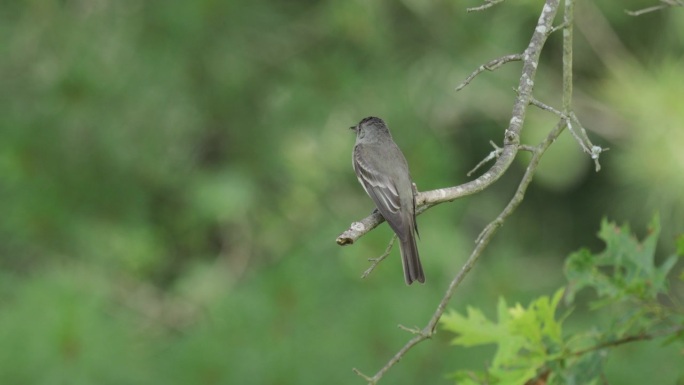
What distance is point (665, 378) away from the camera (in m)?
3.53

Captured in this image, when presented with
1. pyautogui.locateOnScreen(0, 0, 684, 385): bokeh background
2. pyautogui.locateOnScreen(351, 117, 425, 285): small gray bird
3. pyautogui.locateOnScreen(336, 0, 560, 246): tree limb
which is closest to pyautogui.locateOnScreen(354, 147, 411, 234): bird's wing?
pyautogui.locateOnScreen(351, 117, 425, 285): small gray bird

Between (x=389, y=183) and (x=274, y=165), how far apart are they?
3236mm

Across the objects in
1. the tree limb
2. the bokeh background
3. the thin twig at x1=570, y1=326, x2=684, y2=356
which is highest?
the bokeh background

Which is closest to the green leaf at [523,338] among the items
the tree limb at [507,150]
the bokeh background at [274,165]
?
the tree limb at [507,150]

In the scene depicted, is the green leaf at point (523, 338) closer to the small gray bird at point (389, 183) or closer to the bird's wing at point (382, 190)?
the small gray bird at point (389, 183)

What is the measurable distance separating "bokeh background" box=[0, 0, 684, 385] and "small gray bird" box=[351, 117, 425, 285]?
96 centimetres

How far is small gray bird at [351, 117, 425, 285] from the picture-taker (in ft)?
8.93

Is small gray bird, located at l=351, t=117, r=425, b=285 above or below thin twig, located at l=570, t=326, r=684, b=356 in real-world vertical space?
above

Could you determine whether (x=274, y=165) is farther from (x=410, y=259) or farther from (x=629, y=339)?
(x=629, y=339)

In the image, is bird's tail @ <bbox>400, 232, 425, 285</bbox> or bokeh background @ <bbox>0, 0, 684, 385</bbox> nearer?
bird's tail @ <bbox>400, 232, 425, 285</bbox>

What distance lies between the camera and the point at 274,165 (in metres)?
6.20

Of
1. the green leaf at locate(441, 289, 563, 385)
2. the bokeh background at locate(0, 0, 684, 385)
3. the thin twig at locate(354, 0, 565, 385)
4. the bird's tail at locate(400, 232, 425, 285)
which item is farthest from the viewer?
the bokeh background at locate(0, 0, 684, 385)

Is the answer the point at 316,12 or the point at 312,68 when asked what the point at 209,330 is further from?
the point at 316,12

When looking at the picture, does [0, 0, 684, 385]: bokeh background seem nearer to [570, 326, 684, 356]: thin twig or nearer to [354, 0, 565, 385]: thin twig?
[570, 326, 684, 356]: thin twig
